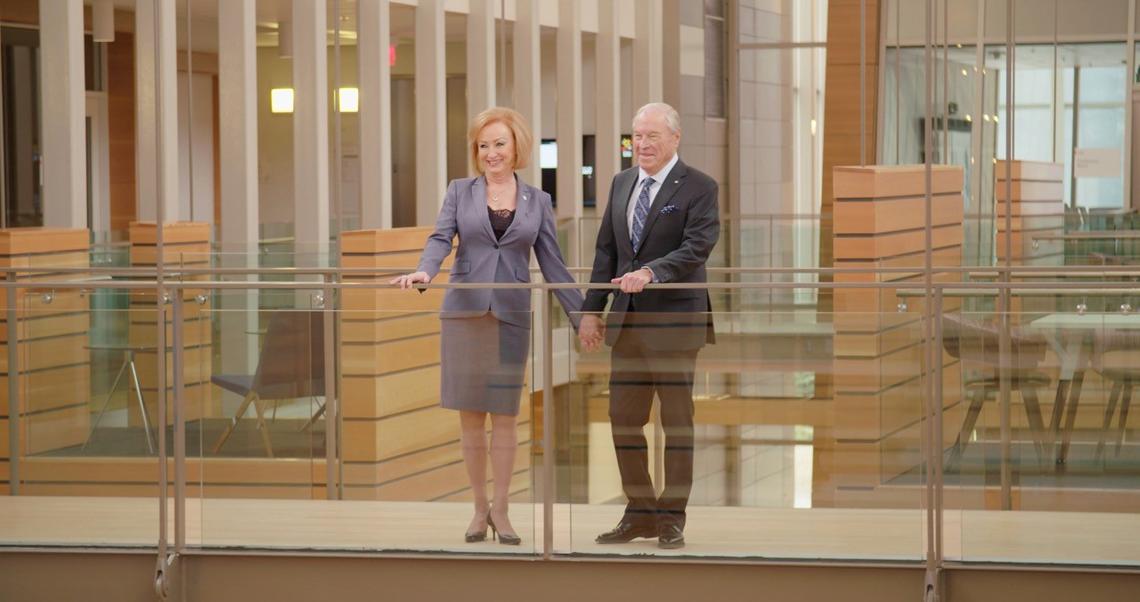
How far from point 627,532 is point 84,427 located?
175cm

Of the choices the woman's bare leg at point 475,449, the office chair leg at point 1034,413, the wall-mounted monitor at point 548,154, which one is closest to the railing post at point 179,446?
the woman's bare leg at point 475,449

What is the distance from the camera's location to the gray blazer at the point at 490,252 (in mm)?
4816

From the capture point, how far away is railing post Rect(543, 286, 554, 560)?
480 cm

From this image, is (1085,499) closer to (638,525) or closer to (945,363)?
(945,363)

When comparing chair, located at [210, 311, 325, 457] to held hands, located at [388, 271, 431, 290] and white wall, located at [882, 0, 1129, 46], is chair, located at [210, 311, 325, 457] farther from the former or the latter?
white wall, located at [882, 0, 1129, 46]

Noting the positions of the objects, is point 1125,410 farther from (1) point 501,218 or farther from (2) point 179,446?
(2) point 179,446

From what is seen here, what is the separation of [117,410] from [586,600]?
161 cm

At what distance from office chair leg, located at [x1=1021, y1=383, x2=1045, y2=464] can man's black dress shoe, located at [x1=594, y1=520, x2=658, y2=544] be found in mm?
1180

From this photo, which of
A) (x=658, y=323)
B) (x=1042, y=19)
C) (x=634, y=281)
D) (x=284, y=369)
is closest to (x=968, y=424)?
(x=658, y=323)

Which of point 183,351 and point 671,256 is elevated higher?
point 671,256

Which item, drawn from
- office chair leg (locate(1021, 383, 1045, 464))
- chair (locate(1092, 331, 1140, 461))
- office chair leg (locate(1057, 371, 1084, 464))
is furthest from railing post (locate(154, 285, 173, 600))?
chair (locate(1092, 331, 1140, 461))

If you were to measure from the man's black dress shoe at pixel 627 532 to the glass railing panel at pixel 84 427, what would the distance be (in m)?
1.43

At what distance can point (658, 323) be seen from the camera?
4781 millimetres

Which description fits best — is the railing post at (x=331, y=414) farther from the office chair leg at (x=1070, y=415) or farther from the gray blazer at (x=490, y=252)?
the office chair leg at (x=1070, y=415)
